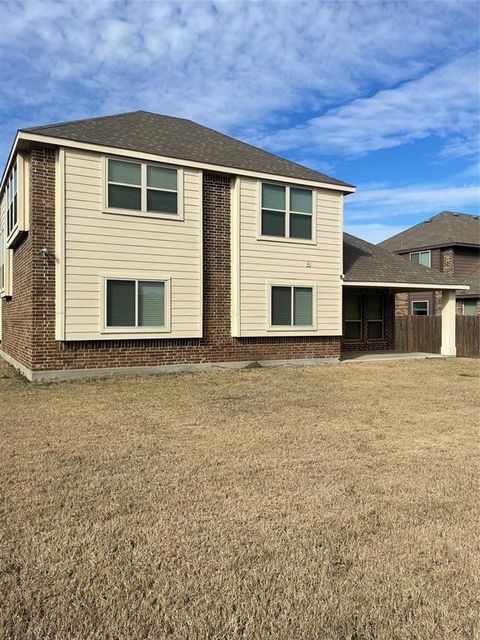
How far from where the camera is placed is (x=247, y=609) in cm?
254

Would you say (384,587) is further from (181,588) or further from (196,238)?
(196,238)

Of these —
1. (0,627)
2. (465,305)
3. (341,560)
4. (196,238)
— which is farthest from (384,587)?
(465,305)

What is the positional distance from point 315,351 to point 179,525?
36.7ft

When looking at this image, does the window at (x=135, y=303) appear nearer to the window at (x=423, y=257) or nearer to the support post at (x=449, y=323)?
the support post at (x=449, y=323)

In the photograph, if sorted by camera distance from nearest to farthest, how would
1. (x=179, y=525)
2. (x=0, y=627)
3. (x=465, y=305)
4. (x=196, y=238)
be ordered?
(x=0, y=627), (x=179, y=525), (x=196, y=238), (x=465, y=305)

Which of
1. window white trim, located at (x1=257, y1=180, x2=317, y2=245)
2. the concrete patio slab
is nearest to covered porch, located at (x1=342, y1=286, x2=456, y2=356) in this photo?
the concrete patio slab

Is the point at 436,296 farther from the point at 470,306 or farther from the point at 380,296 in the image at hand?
the point at 380,296

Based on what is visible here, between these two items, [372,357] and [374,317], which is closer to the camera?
[372,357]

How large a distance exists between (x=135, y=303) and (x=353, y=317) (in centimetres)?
921

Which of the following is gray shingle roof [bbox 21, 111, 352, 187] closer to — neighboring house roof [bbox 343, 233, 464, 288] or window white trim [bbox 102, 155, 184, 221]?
window white trim [bbox 102, 155, 184, 221]

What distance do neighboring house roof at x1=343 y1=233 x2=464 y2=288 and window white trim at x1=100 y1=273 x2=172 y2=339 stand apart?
578cm

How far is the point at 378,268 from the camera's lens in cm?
1647

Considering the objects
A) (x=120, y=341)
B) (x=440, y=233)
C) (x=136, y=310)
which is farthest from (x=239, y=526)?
(x=440, y=233)

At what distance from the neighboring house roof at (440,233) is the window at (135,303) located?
20.0 metres
